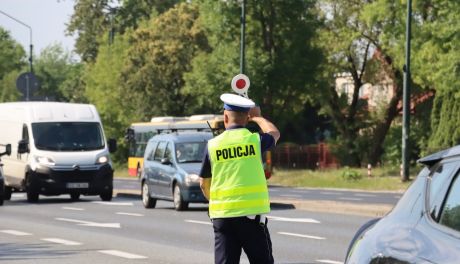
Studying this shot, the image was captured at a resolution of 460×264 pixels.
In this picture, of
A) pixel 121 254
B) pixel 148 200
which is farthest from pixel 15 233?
pixel 148 200

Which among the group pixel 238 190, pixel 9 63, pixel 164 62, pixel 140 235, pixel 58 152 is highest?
pixel 9 63

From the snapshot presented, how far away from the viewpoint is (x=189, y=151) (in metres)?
26.1

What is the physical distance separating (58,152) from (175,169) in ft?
16.6

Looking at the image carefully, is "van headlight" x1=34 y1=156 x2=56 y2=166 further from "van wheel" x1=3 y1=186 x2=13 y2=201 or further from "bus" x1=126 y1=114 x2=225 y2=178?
"bus" x1=126 y1=114 x2=225 y2=178

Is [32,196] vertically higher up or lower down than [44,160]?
lower down

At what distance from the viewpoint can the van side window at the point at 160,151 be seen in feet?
87.6

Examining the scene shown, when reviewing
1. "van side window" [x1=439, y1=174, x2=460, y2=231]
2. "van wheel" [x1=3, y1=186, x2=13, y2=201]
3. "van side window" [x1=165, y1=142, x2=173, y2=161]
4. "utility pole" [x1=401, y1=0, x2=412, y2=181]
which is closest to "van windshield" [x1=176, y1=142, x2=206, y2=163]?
"van side window" [x1=165, y1=142, x2=173, y2=161]

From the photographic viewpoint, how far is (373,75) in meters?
66.4

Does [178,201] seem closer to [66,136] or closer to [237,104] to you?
[66,136]

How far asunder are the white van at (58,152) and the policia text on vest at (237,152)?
70.5 feet

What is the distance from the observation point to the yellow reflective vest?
7.89m

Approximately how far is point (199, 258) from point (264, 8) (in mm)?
45158

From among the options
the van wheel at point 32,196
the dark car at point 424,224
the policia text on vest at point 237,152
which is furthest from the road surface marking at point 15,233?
the dark car at point 424,224

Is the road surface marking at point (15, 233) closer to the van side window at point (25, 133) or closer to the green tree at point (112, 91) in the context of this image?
the van side window at point (25, 133)
